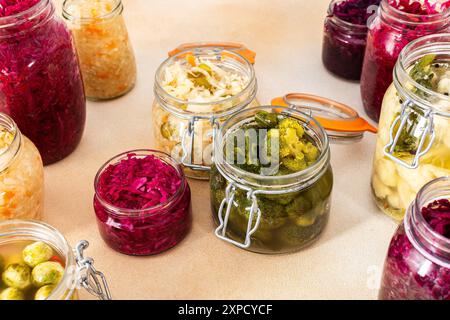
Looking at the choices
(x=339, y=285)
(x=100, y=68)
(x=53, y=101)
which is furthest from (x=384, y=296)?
(x=100, y=68)

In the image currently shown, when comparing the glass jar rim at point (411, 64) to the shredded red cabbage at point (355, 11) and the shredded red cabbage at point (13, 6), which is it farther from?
the shredded red cabbage at point (13, 6)

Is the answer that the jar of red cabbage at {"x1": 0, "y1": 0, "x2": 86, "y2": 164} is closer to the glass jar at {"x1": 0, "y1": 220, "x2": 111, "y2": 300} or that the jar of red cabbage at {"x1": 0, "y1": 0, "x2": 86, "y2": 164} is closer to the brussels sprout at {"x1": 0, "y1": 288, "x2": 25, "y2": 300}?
the glass jar at {"x1": 0, "y1": 220, "x2": 111, "y2": 300}

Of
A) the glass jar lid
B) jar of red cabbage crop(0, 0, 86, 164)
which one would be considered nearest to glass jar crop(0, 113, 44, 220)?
jar of red cabbage crop(0, 0, 86, 164)

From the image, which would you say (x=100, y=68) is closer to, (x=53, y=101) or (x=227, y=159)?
(x=53, y=101)

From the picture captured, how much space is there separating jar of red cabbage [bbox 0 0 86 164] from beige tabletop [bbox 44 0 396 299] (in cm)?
13

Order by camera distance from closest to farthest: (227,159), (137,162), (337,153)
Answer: (227,159)
(137,162)
(337,153)

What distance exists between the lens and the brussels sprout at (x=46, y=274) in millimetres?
1116

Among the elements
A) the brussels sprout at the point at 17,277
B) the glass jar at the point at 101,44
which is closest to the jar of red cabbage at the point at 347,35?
the glass jar at the point at 101,44

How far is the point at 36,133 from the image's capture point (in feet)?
5.05

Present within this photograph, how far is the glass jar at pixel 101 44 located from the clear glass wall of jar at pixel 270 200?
54cm

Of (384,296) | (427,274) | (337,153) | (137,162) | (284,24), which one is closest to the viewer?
(427,274)

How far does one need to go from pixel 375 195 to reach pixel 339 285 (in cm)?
27

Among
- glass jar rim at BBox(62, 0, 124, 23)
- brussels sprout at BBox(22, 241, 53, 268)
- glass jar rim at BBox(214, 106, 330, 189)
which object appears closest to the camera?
brussels sprout at BBox(22, 241, 53, 268)

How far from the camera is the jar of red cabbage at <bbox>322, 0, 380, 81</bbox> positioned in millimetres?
1780
